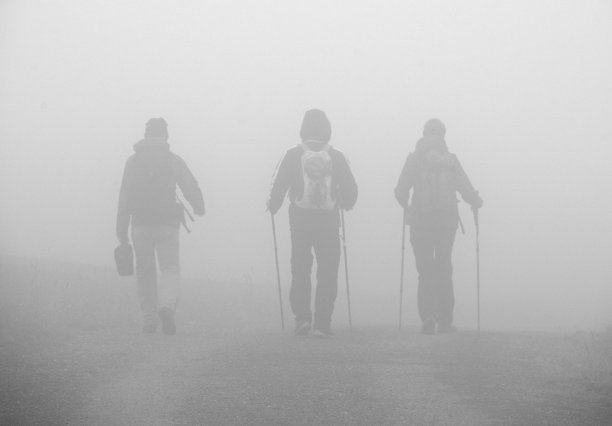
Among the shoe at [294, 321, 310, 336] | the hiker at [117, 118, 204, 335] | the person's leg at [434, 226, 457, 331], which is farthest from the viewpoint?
the person's leg at [434, 226, 457, 331]

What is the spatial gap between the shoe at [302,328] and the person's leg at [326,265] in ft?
0.50

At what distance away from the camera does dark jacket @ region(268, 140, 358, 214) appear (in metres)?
11.2

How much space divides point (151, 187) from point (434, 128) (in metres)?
3.18

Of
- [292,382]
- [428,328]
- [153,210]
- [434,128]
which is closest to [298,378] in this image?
[292,382]

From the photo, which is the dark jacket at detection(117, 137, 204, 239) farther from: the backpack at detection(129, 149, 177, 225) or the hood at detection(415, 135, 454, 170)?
the hood at detection(415, 135, 454, 170)

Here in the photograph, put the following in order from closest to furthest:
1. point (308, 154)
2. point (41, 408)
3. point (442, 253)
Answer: point (41, 408) → point (308, 154) → point (442, 253)

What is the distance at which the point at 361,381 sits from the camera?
25.3ft

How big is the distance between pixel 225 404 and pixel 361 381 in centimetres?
122

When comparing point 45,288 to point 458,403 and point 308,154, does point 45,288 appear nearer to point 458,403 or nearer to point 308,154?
point 308,154

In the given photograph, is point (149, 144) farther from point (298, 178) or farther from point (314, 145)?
point (314, 145)

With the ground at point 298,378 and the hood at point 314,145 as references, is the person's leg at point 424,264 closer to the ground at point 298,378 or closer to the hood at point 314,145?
the ground at point 298,378

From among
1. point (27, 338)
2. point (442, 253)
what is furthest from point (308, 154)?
point (27, 338)

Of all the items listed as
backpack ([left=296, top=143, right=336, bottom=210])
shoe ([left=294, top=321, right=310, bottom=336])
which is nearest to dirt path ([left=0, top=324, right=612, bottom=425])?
shoe ([left=294, top=321, right=310, bottom=336])

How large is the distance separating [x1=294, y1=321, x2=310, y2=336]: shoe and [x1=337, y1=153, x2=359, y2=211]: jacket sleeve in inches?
52.3
